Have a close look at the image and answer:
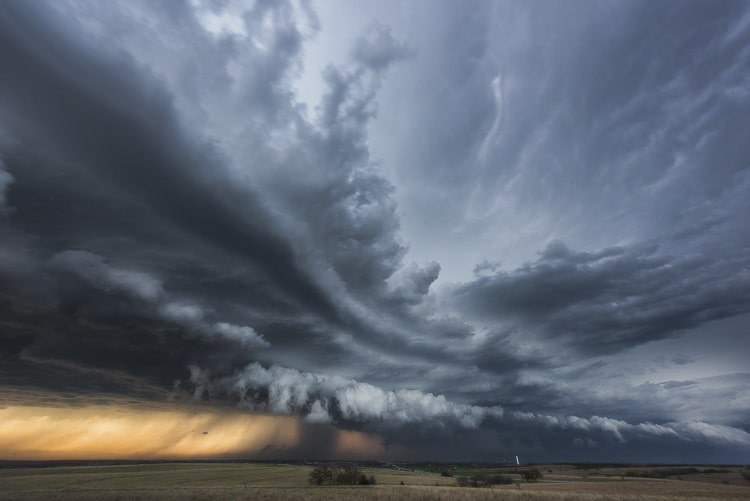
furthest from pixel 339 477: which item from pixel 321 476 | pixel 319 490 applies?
pixel 319 490

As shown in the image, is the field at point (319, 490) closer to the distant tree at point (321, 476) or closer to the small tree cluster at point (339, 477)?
the distant tree at point (321, 476)

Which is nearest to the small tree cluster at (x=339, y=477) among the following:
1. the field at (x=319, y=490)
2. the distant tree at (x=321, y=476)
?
the distant tree at (x=321, y=476)

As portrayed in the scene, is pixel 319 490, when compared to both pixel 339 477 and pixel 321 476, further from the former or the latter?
pixel 339 477

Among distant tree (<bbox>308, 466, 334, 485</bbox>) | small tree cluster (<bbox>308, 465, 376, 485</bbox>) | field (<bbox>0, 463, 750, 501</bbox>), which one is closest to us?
field (<bbox>0, 463, 750, 501</bbox>)

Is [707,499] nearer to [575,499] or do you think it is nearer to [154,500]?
[575,499]

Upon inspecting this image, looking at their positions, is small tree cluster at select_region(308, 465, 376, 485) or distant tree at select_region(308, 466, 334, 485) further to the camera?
small tree cluster at select_region(308, 465, 376, 485)

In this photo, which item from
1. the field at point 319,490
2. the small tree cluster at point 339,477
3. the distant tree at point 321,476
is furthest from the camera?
the small tree cluster at point 339,477

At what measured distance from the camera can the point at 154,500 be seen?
6450 centimetres

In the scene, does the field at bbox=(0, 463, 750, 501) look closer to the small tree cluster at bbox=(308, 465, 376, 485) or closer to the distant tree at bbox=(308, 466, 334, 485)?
the distant tree at bbox=(308, 466, 334, 485)

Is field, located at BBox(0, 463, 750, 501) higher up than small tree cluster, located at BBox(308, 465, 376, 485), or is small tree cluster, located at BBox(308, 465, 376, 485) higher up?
small tree cluster, located at BBox(308, 465, 376, 485)

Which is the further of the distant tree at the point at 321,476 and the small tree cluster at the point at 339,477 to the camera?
the small tree cluster at the point at 339,477

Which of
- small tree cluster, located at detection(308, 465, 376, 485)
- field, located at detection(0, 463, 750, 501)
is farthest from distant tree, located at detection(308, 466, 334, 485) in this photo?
→ field, located at detection(0, 463, 750, 501)

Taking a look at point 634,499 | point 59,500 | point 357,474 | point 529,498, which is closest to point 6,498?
point 59,500

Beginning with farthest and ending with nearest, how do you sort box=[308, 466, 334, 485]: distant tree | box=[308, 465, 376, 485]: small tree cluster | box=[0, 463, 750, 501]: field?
box=[308, 465, 376, 485]: small tree cluster → box=[308, 466, 334, 485]: distant tree → box=[0, 463, 750, 501]: field
